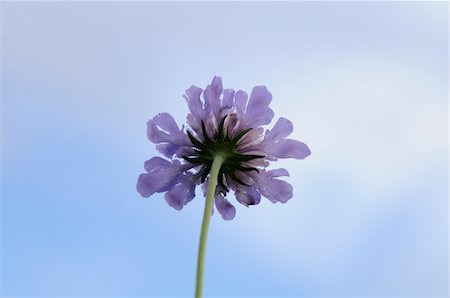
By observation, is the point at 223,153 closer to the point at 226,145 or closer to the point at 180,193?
the point at 226,145

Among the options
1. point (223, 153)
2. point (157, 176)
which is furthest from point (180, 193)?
point (223, 153)

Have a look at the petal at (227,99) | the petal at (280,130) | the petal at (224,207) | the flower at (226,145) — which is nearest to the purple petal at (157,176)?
the flower at (226,145)

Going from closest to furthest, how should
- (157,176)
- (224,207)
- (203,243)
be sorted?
(203,243) → (157,176) → (224,207)

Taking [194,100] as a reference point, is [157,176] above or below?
below

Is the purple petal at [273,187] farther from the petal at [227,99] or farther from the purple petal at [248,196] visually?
the petal at [227,99]

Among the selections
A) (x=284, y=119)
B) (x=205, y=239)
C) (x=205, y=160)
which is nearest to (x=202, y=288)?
(x=205, y=239)

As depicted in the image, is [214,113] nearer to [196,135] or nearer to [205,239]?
[196,135]

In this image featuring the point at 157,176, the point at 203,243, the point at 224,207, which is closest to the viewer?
the point at 203,243

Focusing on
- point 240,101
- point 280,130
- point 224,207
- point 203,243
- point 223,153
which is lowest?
point 203,243
